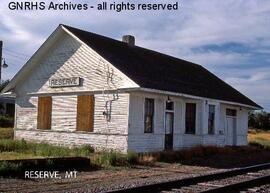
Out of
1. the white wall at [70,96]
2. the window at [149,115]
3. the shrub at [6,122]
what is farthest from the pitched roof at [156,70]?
the shrub at [6,122]

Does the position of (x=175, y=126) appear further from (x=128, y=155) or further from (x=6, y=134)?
(x=6, y=134)

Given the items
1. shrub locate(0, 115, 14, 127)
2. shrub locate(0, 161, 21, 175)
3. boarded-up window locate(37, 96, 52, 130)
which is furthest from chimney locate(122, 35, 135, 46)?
shrub locate(0, 115, 14, 127)

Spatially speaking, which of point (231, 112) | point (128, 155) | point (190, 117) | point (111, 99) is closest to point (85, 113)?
point (111, 99)

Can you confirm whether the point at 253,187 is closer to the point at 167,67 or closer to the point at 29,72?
the point at 167,67

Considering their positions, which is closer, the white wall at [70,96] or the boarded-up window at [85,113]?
the white wall at [70,96]

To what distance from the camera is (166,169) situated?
1644 centimetres

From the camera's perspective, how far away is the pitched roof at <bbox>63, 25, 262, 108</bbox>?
2155 cm

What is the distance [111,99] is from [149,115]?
6.01ft

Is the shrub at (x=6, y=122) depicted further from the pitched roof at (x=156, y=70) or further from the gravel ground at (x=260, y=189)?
the gravel ground at (x=260, y=189)

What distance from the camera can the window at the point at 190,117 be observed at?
24.0m

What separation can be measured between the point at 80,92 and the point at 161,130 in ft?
13.7

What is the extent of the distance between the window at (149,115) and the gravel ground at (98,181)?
488 cm

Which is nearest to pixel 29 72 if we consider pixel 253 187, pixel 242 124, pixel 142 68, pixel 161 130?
pixel 142 68

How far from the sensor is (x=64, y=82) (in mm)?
23609
